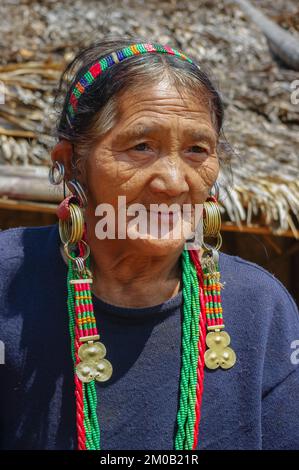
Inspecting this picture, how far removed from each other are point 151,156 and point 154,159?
1 centimetres

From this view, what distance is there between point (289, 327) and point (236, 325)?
172mm

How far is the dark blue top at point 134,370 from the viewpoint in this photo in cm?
189

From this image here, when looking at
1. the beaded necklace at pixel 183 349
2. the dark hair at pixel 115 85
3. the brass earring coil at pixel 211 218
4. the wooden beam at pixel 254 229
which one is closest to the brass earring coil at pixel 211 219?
the brass earring coil at pixel 211 218

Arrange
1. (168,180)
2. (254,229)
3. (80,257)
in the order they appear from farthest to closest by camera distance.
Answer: (254,229)
(80,257)
(168,180)

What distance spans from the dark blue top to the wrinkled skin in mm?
220

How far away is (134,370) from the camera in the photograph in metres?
1.94

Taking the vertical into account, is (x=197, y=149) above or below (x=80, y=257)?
above

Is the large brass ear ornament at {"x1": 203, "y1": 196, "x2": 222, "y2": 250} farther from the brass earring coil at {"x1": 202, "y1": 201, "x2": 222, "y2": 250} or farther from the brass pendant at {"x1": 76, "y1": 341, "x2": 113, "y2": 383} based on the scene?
the brass pendant at {"x1": 76, "y1": 341, "x2": 113, "y2": 383}

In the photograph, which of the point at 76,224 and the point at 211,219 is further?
the point at 211,219

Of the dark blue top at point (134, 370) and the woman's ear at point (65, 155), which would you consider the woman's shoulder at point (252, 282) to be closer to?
the dark blue top at point (134, 370)

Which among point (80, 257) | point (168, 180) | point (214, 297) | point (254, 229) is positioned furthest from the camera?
point (254, 229)

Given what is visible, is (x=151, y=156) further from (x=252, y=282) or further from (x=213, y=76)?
(x=252, y=282)

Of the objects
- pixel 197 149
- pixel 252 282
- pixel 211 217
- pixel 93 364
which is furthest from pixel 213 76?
pixel 93 364

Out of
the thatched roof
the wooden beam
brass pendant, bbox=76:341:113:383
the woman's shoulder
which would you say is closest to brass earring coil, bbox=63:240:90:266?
brass pendant, bbox=76:341:113:383
